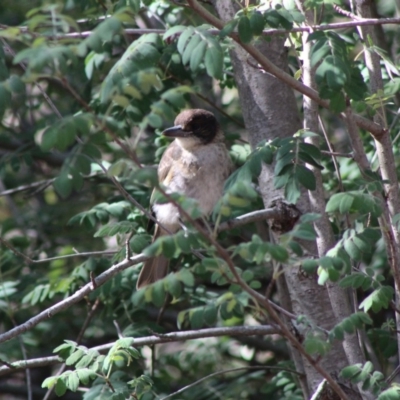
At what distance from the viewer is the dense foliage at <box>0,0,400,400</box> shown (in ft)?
7.55

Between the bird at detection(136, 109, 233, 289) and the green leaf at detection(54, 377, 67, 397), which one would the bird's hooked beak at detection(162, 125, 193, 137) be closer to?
the bird at detection(136, 109, 233, 289)

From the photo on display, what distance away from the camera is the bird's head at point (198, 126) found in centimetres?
477

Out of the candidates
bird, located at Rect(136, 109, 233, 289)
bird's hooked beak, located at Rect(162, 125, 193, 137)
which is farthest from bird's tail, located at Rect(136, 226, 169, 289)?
bird's hooked beak, located at Rect(162, 125, 193, 137)

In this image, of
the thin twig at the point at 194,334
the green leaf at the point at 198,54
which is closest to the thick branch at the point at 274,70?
the green leaf at the point at 198,54

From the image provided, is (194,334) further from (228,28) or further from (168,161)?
(168,161)

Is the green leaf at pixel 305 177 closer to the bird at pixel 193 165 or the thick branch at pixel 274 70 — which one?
the thick branch at pixel 274 70

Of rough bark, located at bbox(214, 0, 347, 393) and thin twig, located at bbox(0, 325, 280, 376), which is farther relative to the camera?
rough bark, located at bbox(214, 0, 347, 393)

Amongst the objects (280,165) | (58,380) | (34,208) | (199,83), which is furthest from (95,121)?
(34,208)

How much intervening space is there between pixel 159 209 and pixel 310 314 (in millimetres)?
1433

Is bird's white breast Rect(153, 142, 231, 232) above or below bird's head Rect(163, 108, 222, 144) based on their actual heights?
below

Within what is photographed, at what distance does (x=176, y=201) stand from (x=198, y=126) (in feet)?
8.59

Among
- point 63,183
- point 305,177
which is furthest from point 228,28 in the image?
point 63,183

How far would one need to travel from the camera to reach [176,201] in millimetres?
A: 2250

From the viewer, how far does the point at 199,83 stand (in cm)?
542
